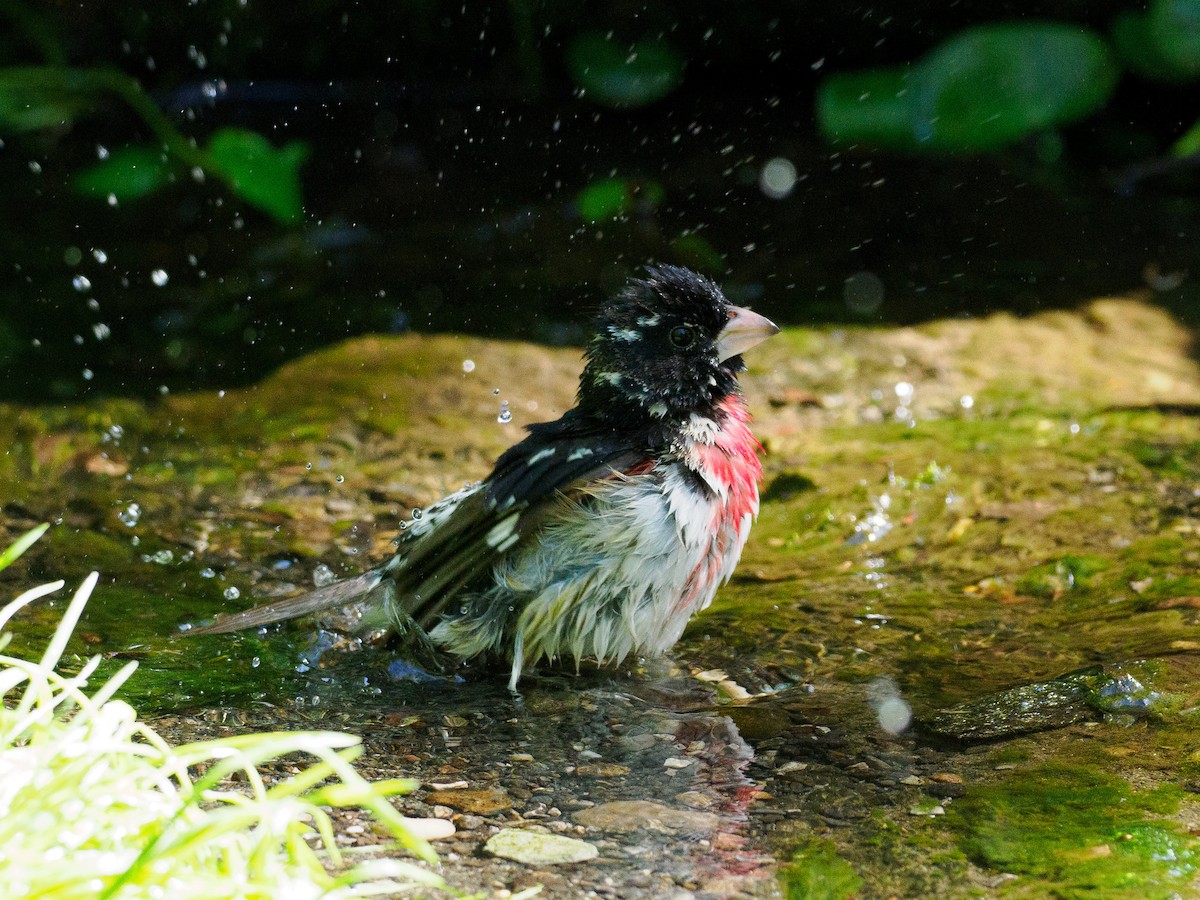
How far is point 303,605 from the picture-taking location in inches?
144

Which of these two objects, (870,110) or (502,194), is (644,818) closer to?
(870,110)

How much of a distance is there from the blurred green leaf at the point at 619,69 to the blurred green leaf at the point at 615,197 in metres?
0.55

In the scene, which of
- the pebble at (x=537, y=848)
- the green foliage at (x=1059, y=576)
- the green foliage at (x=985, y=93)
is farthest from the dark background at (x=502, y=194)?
the pebble at (x=537, y=848)

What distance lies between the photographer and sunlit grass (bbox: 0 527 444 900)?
72.1 inches

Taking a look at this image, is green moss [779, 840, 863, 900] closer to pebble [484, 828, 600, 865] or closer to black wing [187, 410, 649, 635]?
pebble [484, 828, 600, 865]

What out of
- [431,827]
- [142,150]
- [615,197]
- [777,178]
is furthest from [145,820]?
[777,178]

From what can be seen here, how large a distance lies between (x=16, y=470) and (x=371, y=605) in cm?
176

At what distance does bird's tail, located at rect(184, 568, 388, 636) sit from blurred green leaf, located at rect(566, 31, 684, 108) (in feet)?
14.6

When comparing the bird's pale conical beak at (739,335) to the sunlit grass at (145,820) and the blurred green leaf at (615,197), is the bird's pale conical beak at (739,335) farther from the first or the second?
the blurred green leaf at (615,197)

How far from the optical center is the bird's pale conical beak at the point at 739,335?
369cm

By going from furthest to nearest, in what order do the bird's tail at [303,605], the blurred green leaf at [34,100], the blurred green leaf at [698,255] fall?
the blurred green leaf at [34,100], the blurred green leaf at [698,255], the bird's tail at [303,605]

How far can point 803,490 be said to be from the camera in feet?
15.3

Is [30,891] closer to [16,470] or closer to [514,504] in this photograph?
[514,504]

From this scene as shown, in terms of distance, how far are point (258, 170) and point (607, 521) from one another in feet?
11.7
